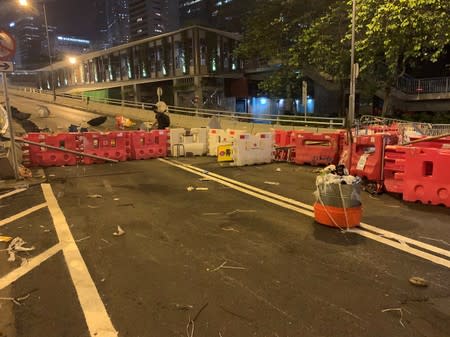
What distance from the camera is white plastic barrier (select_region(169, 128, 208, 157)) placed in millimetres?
17484

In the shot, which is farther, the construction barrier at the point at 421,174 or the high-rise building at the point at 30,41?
the high-rise building at the point at 30,41

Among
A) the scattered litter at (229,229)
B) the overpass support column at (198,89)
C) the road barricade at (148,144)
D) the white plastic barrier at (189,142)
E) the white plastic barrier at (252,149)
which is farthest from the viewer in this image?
the overpass support column at (198,89)

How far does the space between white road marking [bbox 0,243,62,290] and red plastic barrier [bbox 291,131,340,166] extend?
32.7 ft

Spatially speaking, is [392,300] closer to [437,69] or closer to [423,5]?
[423,5]

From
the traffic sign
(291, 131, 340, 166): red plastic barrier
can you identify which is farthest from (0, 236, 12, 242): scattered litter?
(291, 131, 340, 166): red plastic barrier

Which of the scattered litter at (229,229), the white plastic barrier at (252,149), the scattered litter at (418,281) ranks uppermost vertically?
the white plastic barrier at (252,149)

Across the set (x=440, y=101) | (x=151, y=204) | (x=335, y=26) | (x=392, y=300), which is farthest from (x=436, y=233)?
(x=440, y=101)

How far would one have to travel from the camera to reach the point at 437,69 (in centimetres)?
3222

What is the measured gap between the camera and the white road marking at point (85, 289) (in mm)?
3664

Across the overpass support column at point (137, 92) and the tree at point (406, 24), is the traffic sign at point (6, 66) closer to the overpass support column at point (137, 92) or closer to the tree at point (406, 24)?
the tree at point (406, 24)

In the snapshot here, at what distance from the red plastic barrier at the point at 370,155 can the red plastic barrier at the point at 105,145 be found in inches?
376

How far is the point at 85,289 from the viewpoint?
14.6 ft

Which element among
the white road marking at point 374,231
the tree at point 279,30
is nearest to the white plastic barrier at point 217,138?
the white road marking at point 374,231

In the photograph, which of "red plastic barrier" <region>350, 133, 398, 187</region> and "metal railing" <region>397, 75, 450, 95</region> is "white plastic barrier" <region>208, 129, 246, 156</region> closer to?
"red plastic barrier" <region>350, 133, 398, 187</region>
